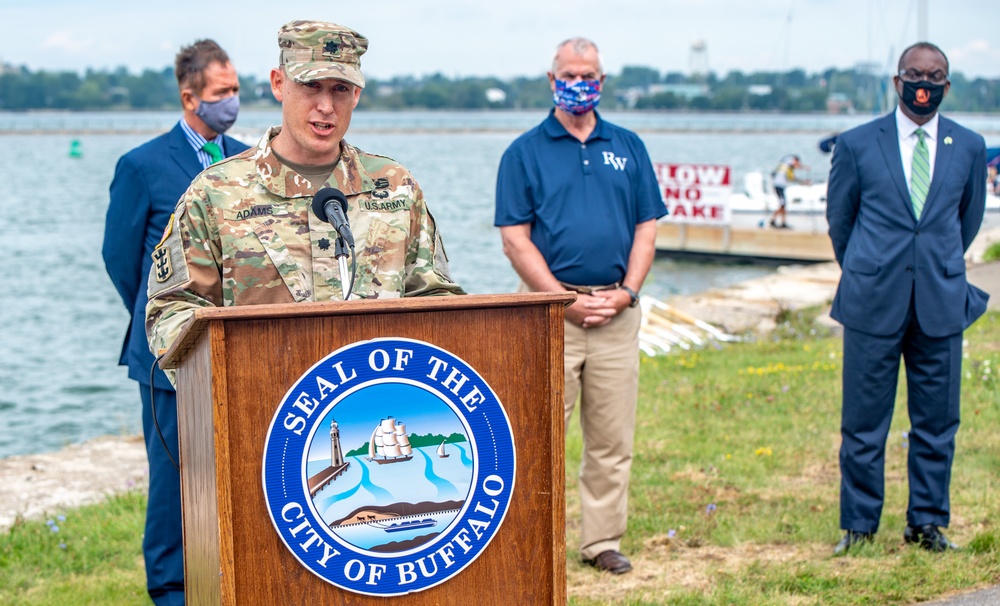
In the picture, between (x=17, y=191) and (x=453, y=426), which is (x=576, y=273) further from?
(x=17, y=191)

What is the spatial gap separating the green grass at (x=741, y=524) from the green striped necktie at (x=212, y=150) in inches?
71.9

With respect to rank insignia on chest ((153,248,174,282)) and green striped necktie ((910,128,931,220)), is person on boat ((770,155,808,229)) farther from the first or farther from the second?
rank insignia on chest ((153,248,174,282))

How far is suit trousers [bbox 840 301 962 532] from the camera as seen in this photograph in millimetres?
5125

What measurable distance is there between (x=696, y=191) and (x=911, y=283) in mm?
18756

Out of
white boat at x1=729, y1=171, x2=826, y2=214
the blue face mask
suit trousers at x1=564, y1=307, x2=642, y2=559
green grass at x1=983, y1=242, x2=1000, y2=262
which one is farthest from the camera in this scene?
white boat at x1=729, y1=171, x2=826, y2=214

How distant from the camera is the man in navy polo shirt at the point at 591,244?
5184mm

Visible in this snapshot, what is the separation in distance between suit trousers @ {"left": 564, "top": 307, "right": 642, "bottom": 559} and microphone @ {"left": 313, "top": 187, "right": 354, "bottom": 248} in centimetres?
243

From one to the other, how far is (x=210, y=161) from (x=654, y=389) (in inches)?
213

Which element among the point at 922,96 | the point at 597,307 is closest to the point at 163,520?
the point at 597,307

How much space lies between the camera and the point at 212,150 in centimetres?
465

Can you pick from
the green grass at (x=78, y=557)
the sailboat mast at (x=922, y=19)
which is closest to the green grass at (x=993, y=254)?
the sailboat mast at (x=922, y=19)

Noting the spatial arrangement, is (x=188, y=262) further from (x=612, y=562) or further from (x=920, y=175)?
(x=920, y=175)

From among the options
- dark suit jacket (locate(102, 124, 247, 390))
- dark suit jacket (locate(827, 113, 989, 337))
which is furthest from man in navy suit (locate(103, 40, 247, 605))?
dark suit jacket (locate(827, 113, 989, 337))

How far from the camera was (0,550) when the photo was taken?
553 centimetres
